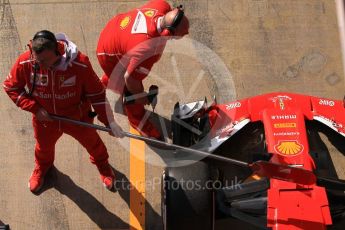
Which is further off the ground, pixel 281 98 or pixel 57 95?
pixel 281 98

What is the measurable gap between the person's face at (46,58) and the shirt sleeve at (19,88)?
0.79 feet

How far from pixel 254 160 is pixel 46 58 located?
1665 millimetres

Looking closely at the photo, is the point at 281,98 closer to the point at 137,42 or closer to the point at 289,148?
the point at 289,148

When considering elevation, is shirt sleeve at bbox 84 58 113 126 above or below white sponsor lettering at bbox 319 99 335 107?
below

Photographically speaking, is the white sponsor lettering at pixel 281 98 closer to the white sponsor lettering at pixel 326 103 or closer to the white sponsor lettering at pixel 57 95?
the white sponsor lettering at pixel 326 103

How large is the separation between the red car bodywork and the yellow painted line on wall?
0.88 meters

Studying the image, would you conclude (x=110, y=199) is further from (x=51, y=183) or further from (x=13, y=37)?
(x=13, y=37)

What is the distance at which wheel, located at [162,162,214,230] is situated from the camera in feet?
12.1

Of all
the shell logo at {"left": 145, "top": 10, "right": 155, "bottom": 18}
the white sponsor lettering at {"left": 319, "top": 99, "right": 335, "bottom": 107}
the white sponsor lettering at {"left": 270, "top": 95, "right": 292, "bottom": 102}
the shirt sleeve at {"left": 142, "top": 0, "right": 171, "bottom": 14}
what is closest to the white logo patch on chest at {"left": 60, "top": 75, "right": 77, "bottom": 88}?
the shell logo at {"left": 145, "top": 10, "right": 155, "bottom": 18}

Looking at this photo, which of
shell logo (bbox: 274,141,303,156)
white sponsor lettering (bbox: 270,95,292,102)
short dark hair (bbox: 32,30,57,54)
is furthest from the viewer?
white sponsor lettering (bbox: 270,95,292,102)

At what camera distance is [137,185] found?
472 cm

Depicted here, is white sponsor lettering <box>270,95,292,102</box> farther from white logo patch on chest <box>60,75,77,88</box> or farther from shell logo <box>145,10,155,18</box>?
white logo patch on chest <box>60,75,77,88</box>

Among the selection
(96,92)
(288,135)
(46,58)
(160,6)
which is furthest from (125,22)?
(288,135)

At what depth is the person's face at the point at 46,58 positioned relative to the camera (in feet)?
10.6
